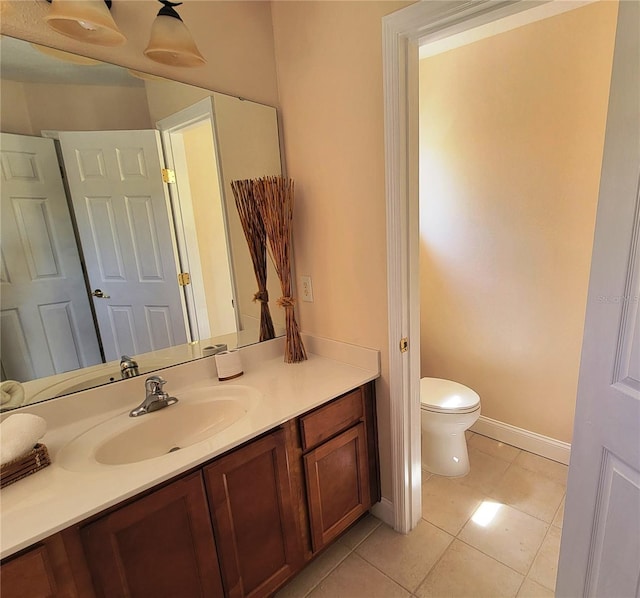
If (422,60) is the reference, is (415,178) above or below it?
below

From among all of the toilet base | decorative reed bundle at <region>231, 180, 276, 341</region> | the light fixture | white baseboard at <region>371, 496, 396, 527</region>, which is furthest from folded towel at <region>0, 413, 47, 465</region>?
the toilet base

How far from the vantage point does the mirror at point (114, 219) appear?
107 cm

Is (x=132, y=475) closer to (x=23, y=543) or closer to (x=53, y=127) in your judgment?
(x=23, y=543)

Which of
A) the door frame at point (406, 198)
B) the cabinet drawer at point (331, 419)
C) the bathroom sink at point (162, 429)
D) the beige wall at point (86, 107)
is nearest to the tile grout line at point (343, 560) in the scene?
the door frame at point (406, 198)

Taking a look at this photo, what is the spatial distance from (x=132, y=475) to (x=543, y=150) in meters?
2.20

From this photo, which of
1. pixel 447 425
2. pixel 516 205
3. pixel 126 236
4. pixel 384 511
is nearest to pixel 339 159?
pixel 126 236

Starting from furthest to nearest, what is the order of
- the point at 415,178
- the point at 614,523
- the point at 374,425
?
1. the point at 374,425
2. the point at 415,178
3. the point at 614,523

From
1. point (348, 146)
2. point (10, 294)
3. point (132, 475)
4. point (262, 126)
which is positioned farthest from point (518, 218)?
point (10, 294)

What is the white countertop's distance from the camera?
774 mm

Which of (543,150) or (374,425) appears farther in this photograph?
(543,150)

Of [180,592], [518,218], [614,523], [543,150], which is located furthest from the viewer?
[518,218]

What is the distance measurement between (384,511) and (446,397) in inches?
27.2

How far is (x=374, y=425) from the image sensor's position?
1.53m

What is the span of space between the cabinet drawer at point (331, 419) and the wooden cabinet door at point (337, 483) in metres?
0.03
